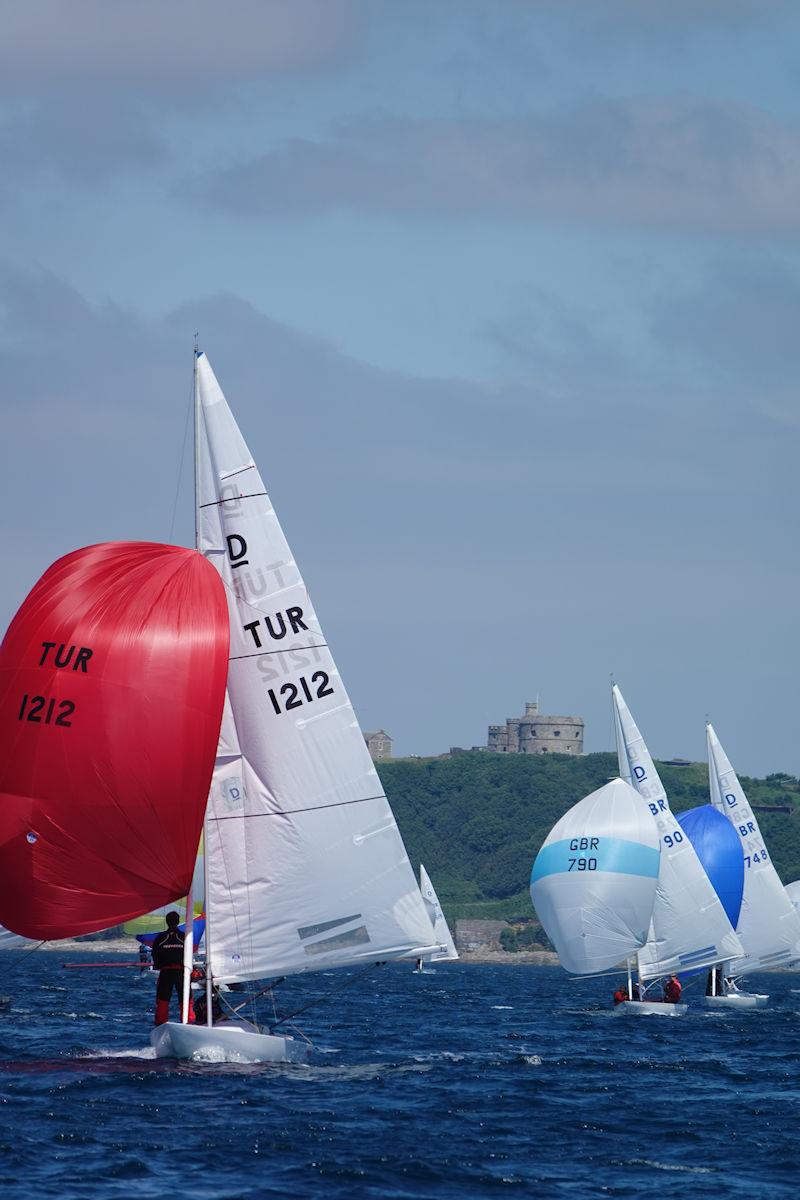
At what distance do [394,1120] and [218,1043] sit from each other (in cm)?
299

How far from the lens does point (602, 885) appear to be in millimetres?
49812

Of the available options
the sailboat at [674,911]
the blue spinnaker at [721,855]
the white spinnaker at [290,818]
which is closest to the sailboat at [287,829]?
the white spinnaker at [290,818]

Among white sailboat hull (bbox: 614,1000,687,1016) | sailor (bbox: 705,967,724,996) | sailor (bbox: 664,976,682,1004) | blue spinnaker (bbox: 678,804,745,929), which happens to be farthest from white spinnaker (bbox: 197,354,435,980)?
sailor (bbox: 705,967,724,996)

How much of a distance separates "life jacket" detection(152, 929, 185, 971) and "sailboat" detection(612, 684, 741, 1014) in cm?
2741

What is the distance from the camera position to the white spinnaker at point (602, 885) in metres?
49.9

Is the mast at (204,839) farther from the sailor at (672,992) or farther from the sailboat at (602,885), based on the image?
the sailor at (672,992)

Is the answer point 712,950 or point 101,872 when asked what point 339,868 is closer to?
point 101,872

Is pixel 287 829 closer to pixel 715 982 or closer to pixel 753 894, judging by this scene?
pixel 715 982

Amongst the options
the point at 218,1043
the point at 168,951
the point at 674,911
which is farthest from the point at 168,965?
the point at 674,911

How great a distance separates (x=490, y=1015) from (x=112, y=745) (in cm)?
3053

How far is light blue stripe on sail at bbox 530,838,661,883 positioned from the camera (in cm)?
5003

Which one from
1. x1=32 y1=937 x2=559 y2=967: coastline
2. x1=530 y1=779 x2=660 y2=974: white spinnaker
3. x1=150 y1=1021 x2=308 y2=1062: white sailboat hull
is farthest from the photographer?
x1=32 y1=937 x2=559 y2=967: coastline

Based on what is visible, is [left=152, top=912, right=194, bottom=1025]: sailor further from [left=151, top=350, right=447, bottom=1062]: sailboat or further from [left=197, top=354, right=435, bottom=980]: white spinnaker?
[left=197, top=354, right=435, bottom=980]: white spinnaker

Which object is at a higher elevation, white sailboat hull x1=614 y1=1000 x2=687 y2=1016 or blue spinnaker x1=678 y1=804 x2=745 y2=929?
blue spinnaker x1=678 y1=804 x2=745 y2=929
